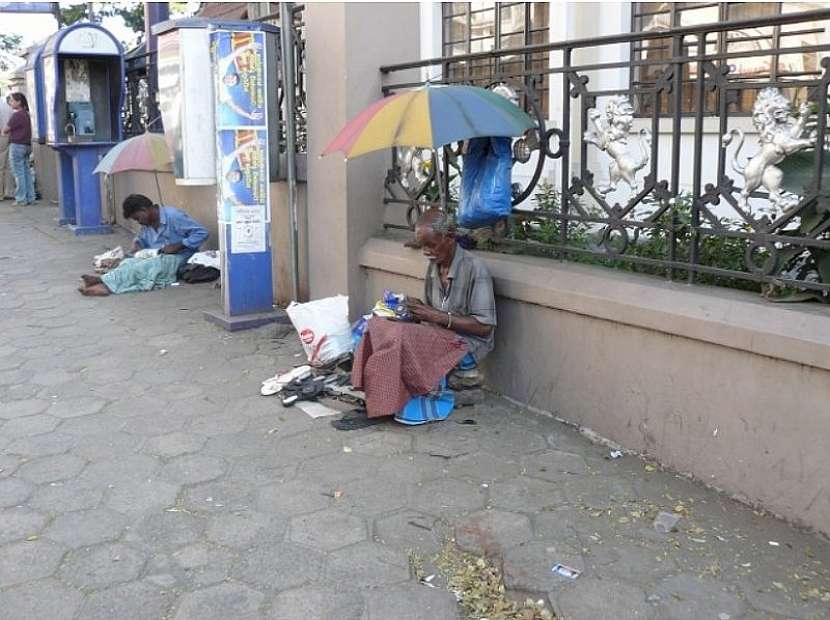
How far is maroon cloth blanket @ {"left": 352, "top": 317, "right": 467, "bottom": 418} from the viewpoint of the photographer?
4438 millimetres

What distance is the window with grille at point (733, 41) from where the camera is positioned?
→ 20.1ft

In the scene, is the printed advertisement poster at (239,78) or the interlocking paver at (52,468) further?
the printed advertisement poster at (239,78)

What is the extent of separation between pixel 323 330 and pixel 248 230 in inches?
59.2

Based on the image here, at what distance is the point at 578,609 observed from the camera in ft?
9.65

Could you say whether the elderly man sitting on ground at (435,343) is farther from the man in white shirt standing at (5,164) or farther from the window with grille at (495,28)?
the man in white shirt standing at (5,164)

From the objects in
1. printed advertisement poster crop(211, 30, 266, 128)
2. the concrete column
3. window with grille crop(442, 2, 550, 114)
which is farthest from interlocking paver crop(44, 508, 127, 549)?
window with grille crop(442, 2, 550, 114)

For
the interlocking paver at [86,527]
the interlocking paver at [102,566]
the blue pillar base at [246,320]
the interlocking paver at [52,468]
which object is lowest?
the interlocking paver at [102,566]

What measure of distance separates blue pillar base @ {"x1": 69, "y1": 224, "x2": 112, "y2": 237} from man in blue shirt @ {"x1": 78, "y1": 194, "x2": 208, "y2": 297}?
3.24 m

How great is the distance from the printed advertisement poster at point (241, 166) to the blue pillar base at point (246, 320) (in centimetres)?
74

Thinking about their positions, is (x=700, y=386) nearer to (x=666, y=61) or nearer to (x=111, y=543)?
(x=666, y=61)

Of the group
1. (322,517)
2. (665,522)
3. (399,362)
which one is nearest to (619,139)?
(399,362)

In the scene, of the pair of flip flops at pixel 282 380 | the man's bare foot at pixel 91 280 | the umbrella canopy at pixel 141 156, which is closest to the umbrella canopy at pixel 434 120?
the pair of flip flops at pixel 282 380

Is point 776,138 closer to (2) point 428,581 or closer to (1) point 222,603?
(2) point 428,581

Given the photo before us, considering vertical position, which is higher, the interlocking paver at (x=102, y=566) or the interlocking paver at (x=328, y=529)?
the interlocking paver at (x=328, y=529)
